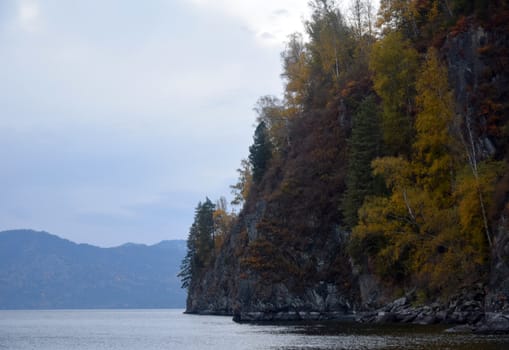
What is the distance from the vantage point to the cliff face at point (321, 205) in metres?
51.7

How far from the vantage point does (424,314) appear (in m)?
50.4

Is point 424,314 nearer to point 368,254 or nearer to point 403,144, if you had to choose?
point 368,254

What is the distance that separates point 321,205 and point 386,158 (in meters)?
21.8

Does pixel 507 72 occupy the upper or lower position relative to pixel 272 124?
lower

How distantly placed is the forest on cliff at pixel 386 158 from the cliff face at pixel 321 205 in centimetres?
15

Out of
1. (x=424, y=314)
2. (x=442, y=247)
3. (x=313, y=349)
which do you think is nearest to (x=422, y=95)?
(x=442, y=247)

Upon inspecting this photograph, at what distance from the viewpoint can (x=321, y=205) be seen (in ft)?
249

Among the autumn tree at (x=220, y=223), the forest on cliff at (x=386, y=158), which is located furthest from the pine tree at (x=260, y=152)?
the autumn tree at (x=220, y=223)

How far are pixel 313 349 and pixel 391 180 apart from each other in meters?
23.6

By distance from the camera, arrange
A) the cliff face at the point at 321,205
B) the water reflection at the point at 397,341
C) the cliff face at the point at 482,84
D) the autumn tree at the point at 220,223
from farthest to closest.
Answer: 1. the autumn tree at the point at 220,223
2. the cliff face at the point at 321,205
3. the cliff face at the point at 482,84
4. the water reflection at the point at 397,341

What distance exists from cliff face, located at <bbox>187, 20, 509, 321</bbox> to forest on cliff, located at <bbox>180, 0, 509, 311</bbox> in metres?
0.15

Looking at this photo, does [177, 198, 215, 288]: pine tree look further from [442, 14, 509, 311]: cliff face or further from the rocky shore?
[442, 14, 509, 311]: cliff face

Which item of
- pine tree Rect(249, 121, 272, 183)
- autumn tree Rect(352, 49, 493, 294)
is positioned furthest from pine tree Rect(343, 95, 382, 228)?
pine tree Rect(249, 121, 272, 183)

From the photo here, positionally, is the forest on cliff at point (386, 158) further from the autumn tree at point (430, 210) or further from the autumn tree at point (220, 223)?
the autumn tree at point (220, 223)
